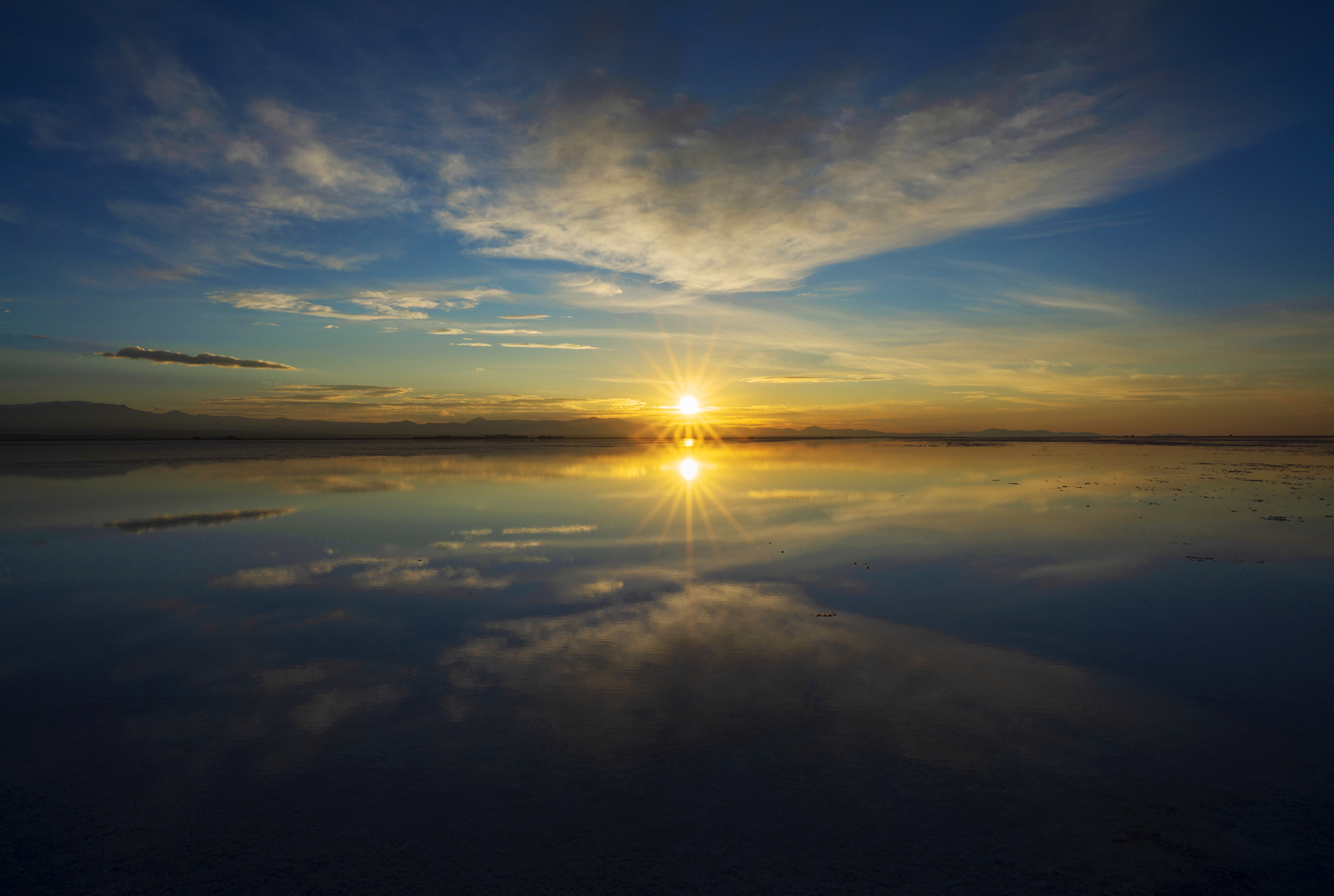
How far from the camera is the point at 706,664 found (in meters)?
7.32

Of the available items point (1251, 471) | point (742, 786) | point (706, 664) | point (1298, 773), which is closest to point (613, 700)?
point (706, 664)

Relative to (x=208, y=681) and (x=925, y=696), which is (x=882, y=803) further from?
(x=208, y=681)

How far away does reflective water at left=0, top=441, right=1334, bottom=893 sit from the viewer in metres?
4.11

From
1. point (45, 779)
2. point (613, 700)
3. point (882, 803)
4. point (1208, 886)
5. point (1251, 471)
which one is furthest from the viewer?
point (1251, 471)

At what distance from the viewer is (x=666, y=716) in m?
6.01

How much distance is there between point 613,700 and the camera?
635 cm

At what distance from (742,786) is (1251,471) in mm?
46743

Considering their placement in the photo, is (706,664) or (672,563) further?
(672,563)

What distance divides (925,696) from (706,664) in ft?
7.36

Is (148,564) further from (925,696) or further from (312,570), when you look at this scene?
(925,696)

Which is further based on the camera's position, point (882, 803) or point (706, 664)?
point (706, 664)

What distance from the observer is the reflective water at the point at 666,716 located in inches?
162

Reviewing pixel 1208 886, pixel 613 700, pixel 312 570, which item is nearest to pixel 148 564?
pixel 312 570

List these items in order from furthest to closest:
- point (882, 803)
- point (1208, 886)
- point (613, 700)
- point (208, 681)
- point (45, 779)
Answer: point (208, 681), point (613, 700), point (45, 779), point (882, 803), point (1208, 886)
